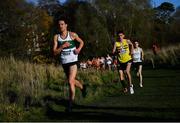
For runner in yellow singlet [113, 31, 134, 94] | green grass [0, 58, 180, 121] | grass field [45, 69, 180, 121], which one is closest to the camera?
grass field [45, 69, 180, 121]

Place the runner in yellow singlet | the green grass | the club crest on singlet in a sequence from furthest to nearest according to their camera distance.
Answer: the runner in yellow singlet, the club crest on singlet, the green grass

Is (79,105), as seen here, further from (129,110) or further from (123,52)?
(123,52)

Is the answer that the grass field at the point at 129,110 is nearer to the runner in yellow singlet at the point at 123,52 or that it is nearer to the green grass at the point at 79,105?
the green grass at the point at 79,105

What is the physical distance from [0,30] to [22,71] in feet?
70.7

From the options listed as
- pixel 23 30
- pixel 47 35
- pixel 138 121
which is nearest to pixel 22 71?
pixel 138 121

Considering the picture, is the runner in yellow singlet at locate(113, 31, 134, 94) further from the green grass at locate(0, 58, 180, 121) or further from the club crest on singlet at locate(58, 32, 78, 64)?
the club crest on singlet at locate(58, 32, 78, 64)

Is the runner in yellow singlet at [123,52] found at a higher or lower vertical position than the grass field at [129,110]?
higher

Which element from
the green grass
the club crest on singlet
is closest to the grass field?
the green grass

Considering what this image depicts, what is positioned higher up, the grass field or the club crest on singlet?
the club crest on singlet

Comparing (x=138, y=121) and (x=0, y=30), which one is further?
(x=0, y=30)

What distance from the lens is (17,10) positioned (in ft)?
146

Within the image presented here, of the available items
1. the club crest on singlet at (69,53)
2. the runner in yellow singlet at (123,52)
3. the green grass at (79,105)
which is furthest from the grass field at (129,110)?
the runner in yellow singlet at (123,52)

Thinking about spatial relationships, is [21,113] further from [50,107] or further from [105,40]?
[105,40]

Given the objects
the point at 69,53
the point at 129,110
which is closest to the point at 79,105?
the point at 69,53
